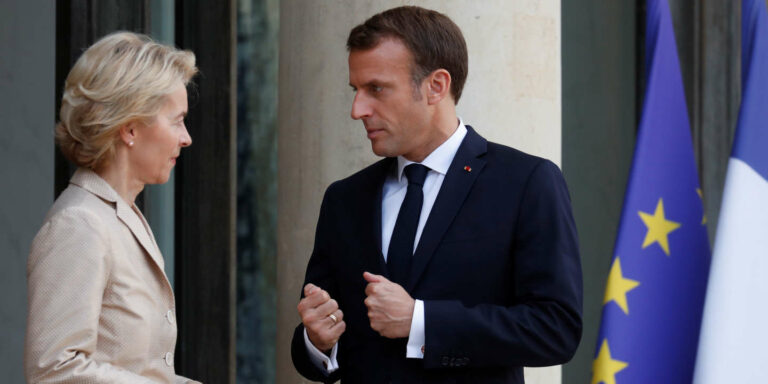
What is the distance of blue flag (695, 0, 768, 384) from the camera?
3766 millimetres

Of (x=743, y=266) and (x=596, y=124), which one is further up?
(x=596, y=124)

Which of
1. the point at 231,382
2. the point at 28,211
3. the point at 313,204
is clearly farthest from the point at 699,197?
the point at 28,211

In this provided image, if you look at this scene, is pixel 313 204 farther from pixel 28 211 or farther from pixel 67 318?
pixel 67 318

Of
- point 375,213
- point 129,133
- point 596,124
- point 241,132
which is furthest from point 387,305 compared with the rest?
point 596,124

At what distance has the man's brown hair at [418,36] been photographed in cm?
282

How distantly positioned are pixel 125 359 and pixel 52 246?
292 mm

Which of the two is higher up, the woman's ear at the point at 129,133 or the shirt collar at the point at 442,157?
the woman's ear at the point at 129,133

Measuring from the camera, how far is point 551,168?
273cm

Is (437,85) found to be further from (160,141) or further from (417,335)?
(160,141)

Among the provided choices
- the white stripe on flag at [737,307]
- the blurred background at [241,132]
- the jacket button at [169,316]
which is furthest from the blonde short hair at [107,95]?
the white stripe on flag at [737,307]

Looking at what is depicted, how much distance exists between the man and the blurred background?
0.88 metres

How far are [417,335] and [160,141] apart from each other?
2.50ft

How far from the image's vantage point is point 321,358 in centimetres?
277

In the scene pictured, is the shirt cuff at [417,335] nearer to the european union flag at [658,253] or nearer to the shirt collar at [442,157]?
the shirt collar at [442,157]
